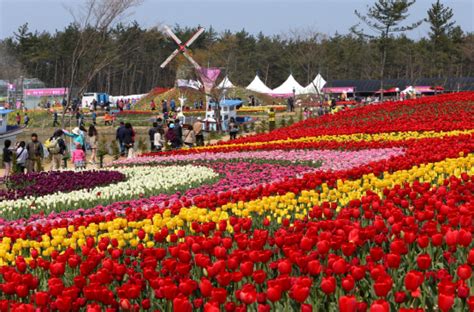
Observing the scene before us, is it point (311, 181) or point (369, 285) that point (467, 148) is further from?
point (369, 285)

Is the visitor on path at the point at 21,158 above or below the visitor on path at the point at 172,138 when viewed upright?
below

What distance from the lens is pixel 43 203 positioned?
1105 centimetres

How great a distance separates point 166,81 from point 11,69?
36.2m

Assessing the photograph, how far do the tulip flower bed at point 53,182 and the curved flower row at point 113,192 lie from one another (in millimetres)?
358

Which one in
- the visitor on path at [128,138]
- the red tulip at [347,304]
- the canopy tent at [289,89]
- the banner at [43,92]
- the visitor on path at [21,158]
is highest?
the canopy tent at [289,89]

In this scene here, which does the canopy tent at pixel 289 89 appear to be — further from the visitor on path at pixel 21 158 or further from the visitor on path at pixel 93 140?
the visitor on path at pixel 21 158

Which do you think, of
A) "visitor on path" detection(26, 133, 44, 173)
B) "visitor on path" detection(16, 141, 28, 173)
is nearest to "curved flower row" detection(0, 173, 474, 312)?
"visitor on path" detection(16, 141, 28, 173)

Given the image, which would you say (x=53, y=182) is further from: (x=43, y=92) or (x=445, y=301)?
(x=43, y=92)

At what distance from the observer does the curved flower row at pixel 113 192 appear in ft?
34.7

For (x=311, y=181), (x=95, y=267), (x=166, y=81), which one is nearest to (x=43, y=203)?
(x=311, y=181)

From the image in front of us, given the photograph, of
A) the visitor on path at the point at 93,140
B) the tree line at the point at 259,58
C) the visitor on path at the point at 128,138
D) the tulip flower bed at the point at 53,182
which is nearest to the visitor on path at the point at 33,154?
the visitor on path at the point at 93,140

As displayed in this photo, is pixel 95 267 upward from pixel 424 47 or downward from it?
downward

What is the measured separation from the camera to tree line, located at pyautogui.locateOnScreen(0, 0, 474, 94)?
77.1 metres

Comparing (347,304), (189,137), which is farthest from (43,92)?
(347,304)
